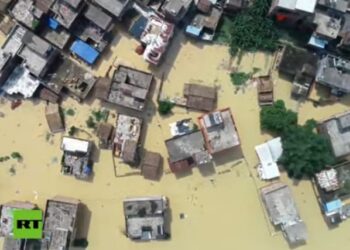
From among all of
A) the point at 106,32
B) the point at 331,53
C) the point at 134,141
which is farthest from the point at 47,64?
the point at 331,53

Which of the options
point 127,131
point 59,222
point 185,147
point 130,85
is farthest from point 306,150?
point 59,222

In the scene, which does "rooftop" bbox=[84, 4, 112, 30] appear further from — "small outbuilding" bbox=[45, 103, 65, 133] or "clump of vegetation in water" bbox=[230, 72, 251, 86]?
"clump of vegetation in water" bbox=[230, 72, 251, 86]

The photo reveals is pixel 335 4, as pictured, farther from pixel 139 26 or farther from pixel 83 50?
pixel 83 50

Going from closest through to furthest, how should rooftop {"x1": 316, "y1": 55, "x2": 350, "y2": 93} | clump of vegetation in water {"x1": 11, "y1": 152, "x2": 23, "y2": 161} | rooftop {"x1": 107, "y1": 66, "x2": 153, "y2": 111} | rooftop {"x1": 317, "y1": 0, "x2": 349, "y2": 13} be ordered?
1. rooftop {"x1": 317, "y1": 0, "x2": 349, "y2": 13}
2. rooftop {"x1": 316, "y1": 55, "x2": 350, "y2": 93}
3. rooftop {"x1": 107, "y1": 66, "x2": 153, "y2": 111}
4. clump of vegetation in water {"x1": 11, "y1": 152, "x2": 23, "y2": 161}

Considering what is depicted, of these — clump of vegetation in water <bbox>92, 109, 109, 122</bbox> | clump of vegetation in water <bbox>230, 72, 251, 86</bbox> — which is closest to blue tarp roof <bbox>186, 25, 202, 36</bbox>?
clump of vegetation in water <bbox>230, 72, 251, 86</bbox>

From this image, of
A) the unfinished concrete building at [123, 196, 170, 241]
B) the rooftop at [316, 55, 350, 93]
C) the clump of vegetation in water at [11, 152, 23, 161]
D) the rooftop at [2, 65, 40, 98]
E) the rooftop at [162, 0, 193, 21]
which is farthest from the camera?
the clump of vegetation in water at [11, 152, 23, 161]

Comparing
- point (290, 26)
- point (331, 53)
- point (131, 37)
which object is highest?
point (131, 37)

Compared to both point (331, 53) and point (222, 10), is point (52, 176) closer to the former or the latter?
point (222, 10)

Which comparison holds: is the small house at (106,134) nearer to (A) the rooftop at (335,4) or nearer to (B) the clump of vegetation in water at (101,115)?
(B) the clump of vegetation in water at (101,115)

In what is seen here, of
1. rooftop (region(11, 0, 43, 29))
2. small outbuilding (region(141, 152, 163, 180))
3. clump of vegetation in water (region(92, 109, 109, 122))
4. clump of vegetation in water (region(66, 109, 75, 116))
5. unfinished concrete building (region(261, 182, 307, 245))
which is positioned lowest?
unfinished concrete building (region(261, 182, 307, 245))
